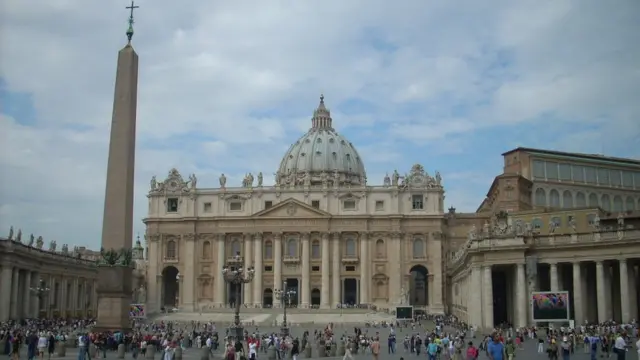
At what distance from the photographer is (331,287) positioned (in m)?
86.8

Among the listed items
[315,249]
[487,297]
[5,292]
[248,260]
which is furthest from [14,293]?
[315,249]

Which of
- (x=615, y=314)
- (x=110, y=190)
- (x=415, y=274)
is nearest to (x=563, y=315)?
(x=615, y=314)

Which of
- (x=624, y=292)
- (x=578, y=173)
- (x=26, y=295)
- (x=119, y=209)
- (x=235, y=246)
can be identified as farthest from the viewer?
(x=235, y=246)

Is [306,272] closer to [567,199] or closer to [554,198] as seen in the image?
[554,198]

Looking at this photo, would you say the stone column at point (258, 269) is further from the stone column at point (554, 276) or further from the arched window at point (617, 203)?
the stone column at point (554, 276)

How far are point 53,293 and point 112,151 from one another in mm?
42033

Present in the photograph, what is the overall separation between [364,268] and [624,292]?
4756 cm

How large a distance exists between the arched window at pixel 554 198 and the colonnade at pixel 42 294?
45.2 meters

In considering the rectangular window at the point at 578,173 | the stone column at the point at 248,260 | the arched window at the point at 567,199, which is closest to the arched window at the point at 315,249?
the stone column at the point at 248,260

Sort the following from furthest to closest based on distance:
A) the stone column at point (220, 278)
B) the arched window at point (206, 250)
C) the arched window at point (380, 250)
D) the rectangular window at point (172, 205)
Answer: the rectangular window at point (172, 205) → the arched window at point (206, 250) → the arched window at point (380, 250) → the stone column at point (220, 278)

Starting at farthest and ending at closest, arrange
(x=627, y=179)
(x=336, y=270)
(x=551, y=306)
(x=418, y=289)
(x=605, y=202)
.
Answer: (x=418, y=289) → (x=336, y=270) → (x=627, y=179) → (x=605, y=202) → (x=551, y=306)

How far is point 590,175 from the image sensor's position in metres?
74.4

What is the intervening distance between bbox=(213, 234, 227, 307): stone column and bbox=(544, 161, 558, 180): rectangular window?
37.6 metres

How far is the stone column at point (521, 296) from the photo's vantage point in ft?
148
